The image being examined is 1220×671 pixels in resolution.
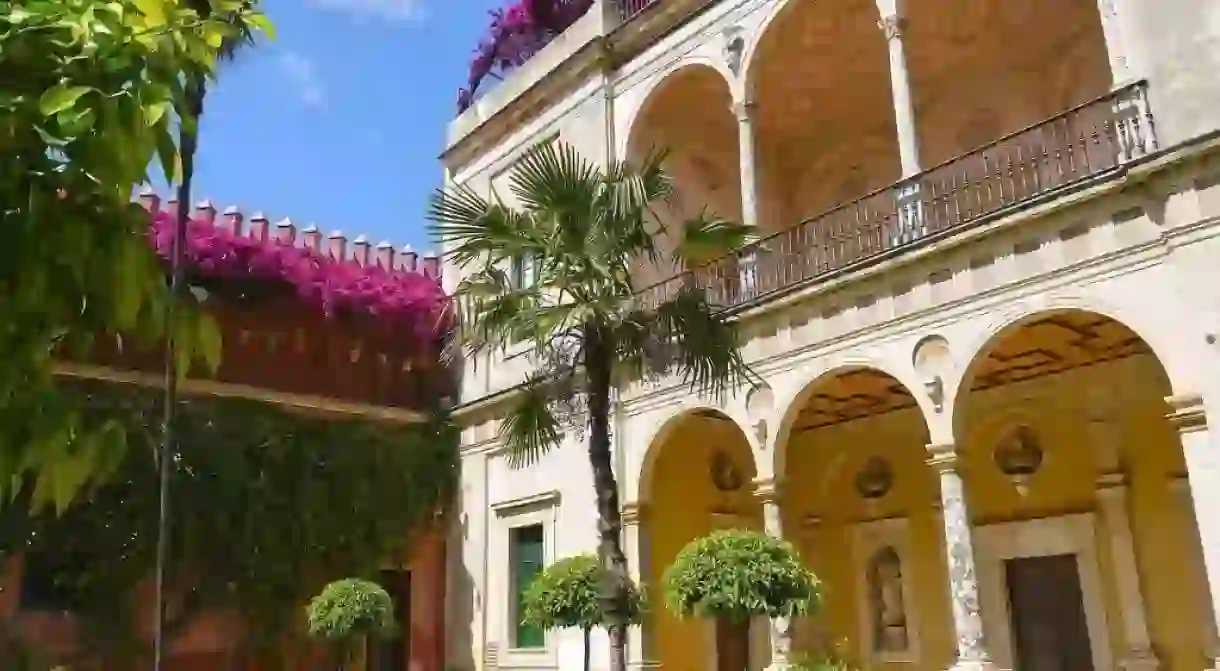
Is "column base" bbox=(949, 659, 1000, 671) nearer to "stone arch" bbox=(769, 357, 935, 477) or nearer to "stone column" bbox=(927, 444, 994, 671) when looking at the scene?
"stone column" bbox=(927, 444, 994, 671)

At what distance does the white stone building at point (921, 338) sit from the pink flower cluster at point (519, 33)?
43.3 inches

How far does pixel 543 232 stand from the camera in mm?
8992

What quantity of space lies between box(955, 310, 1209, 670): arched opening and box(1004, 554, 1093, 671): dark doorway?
11 mm

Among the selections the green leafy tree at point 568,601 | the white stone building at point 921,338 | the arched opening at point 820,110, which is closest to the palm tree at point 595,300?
the white stone building at point 921,338

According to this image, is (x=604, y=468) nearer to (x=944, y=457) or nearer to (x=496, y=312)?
(x=496, y=312)

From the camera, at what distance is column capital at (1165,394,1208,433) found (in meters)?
8.14

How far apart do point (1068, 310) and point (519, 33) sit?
11346 millimetres

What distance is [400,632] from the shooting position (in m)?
17.0

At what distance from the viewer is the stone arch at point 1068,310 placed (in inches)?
331

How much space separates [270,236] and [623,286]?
973 cm

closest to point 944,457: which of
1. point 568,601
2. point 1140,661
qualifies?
point 1140,661

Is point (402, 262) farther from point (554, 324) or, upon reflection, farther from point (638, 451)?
point (554, 324)

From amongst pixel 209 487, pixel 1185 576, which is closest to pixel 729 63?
pixel 1185 576

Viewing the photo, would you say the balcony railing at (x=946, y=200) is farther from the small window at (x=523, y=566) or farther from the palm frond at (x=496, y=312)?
the small window at (x=523, y=566)
